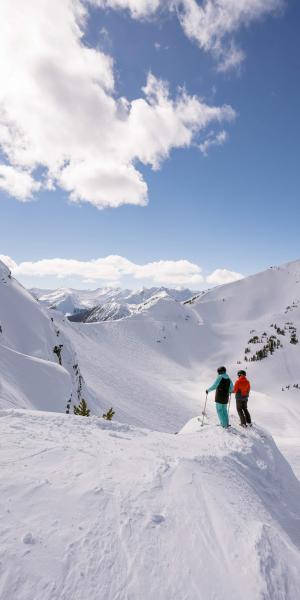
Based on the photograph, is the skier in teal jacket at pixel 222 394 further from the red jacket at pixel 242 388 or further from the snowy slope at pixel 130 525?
the snowy slope at pixel 130 525

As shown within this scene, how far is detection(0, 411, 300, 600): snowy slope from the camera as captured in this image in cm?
347

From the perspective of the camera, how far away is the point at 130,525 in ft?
14.5

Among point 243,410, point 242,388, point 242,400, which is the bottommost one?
point 243,410

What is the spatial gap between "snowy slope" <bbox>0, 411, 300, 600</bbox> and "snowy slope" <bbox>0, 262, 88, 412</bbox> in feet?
15.2

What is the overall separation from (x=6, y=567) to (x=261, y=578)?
10.4ft

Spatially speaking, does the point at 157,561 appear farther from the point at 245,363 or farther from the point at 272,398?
the point at 245,363

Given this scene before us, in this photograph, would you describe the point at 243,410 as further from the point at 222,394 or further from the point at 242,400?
the point at 222,394

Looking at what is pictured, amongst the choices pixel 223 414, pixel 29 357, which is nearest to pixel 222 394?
pixel 223 414

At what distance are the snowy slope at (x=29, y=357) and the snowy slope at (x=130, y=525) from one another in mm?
4634

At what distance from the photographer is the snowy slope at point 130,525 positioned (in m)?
3.47

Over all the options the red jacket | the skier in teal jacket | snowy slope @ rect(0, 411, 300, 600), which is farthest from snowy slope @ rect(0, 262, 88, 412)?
the red jacket

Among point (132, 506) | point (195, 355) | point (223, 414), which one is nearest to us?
point (132, 506)

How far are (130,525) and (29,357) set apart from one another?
12.6 metres

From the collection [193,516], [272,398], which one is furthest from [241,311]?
[193,516]
